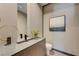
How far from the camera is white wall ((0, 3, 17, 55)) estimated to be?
1.31 m

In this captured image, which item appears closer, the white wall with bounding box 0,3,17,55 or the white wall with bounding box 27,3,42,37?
the white wall with bounding box 0,3,17,55

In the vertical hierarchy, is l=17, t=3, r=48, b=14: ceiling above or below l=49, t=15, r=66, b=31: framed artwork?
above

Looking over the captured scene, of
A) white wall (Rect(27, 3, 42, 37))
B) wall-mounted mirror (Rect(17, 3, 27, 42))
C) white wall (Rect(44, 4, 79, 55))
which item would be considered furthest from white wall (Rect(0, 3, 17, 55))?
white wall (Rect(44, 4, 79, 55))

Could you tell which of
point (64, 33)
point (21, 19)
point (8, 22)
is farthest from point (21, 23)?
point (64, 33)

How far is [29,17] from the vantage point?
1562 millimetres

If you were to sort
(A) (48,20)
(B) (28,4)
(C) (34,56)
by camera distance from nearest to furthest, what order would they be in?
(C) (34,56) < (B) (28,4) < (A) (48,20)

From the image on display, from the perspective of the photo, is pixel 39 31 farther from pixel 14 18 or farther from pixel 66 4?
pixel 66 4

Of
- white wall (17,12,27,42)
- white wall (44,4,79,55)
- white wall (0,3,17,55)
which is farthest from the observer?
white wall (44,4,79,55)

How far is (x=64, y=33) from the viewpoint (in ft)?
5.32

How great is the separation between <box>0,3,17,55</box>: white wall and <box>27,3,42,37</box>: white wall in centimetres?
23

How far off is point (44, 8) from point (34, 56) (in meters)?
0.76

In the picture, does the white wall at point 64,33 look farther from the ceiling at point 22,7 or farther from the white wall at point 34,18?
the ceiling at point 22,7

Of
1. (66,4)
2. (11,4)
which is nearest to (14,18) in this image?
(11,4)

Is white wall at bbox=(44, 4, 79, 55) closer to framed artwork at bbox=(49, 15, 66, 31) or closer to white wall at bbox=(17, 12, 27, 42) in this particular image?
framed artwork at bbox=(49, 15, 66, 31)
